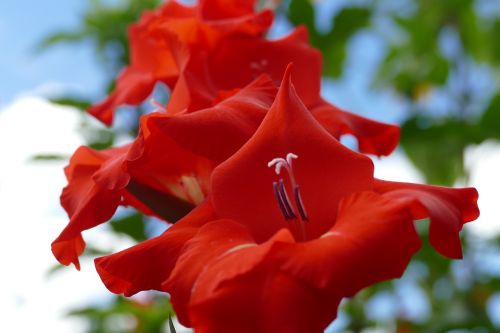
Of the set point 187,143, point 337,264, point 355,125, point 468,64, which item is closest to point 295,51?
point 355,125

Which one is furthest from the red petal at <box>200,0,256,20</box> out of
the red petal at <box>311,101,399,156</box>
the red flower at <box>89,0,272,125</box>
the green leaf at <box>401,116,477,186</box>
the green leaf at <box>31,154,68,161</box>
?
the green leaf at <box>401,116,477,186</box>

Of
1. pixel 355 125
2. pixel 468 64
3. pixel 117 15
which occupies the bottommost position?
pixel 468 64

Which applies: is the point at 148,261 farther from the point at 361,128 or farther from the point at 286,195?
the point at 361,128

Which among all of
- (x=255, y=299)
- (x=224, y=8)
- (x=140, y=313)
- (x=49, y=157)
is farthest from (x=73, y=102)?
(x=255, y=299)

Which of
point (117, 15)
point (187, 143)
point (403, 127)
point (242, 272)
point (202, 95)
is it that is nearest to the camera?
point (242, 272)

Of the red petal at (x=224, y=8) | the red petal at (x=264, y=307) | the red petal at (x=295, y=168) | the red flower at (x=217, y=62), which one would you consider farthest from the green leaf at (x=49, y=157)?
the red petal at (x=264, y=307)

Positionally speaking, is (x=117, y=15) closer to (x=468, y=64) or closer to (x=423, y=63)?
(x=423, y=63)

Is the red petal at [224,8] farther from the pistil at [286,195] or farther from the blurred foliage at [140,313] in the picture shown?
the blurred foliage at [140,313]
